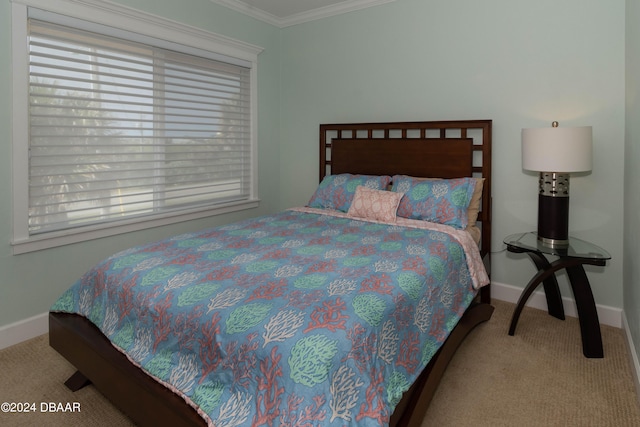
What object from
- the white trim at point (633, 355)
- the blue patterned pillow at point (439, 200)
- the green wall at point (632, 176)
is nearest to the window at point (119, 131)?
the blue patterned pillow at point (439, 200)

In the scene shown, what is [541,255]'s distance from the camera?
95.1 inches

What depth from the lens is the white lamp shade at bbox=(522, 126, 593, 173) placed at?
91.1 inches

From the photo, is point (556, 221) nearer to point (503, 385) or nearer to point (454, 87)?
point (503, 385)

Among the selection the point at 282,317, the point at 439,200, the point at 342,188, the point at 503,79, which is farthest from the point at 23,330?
the point at 503,79

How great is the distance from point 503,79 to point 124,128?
2.78 m

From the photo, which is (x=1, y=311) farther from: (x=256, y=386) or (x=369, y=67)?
(x=369, y=67)

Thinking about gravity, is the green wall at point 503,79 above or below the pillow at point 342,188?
above

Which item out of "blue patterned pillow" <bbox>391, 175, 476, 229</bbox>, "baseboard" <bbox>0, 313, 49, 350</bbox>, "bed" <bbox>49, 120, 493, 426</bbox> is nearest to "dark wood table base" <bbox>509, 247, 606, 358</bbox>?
"bed" <bbox>49, 120, 493, 426</bbox>

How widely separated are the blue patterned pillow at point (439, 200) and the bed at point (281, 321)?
0.06 feet

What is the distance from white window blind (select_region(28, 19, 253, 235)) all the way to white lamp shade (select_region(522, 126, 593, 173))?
8.44 feet

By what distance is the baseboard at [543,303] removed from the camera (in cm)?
263

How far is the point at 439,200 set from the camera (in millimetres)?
2725

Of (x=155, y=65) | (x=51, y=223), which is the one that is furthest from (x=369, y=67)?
(x=51, y=223)

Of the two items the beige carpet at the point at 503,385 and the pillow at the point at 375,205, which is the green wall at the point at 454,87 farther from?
the pillow at the point at 375,205
